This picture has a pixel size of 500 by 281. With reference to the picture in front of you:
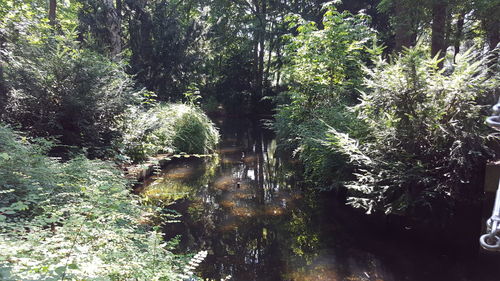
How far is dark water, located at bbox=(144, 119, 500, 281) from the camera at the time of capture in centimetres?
363

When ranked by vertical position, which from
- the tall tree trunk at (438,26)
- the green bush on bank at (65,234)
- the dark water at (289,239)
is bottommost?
the dark water at (289,239)

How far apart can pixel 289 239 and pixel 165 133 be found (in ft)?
15.9

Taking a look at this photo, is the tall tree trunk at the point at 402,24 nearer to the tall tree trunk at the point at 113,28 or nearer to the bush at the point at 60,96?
the bush at the point at 60,96

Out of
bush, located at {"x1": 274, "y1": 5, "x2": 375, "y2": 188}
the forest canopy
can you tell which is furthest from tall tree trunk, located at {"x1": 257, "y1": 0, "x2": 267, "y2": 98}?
bush, located at {"x1": 274, "y1": 5, "x2": 375, "y2": 188}

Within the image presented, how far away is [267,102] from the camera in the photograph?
73.7 feet

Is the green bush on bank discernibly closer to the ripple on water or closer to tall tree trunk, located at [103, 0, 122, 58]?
the ripple on water

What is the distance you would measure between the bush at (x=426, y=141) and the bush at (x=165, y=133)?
13.4ft

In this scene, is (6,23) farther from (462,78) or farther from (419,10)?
(419,10)

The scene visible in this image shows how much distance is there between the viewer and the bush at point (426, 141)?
13.8 feet

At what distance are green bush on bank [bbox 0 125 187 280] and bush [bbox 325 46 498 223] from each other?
10.0 ft

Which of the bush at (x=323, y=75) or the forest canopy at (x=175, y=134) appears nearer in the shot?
the forest canopy at (x=175, y=134)

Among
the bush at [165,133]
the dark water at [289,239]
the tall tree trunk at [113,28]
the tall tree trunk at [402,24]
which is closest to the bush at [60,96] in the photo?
the bush at [165,133]

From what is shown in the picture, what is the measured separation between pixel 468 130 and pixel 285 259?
277cm

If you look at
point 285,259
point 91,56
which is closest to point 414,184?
point 285,259
